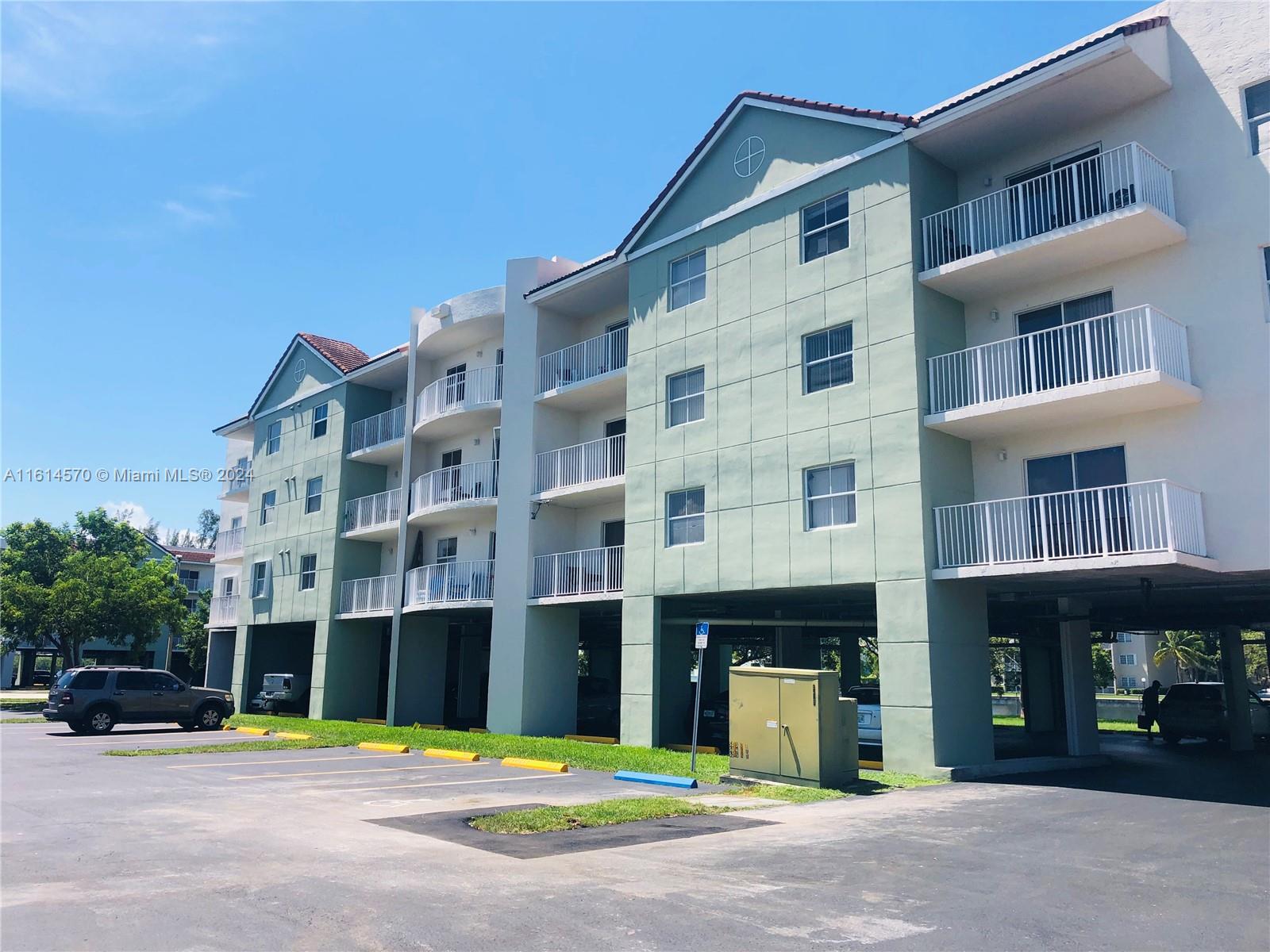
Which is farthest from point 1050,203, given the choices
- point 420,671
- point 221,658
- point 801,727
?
point 221,658

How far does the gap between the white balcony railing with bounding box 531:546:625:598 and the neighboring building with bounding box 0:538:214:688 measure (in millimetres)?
46577

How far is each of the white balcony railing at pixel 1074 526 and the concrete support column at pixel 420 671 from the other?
62.9 ft

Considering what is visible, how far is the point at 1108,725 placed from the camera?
121 feet

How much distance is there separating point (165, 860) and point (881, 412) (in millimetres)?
14257

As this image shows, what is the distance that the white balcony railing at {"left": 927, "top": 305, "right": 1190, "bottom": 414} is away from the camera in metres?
15.9

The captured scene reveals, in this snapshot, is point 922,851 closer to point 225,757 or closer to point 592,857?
point 592,857

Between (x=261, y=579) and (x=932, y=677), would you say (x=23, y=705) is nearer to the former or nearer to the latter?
(x=261, y=579)

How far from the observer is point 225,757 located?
20.0 metres

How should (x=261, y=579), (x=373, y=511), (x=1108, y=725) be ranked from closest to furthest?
(x=373, y=511), (x=1108, y=725), (x=261, y=579)

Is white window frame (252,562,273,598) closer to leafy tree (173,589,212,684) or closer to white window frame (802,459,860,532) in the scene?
leafy tree (173,589,212,684)

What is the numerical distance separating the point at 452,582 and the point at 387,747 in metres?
6.80

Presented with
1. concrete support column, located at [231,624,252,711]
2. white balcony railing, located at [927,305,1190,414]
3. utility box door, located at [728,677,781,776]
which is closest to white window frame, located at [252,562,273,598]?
concrete support column, located at [231,624,252,711]

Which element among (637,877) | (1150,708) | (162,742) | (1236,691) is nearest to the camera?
(637,877)

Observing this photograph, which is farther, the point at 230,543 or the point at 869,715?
the point at 230,543
